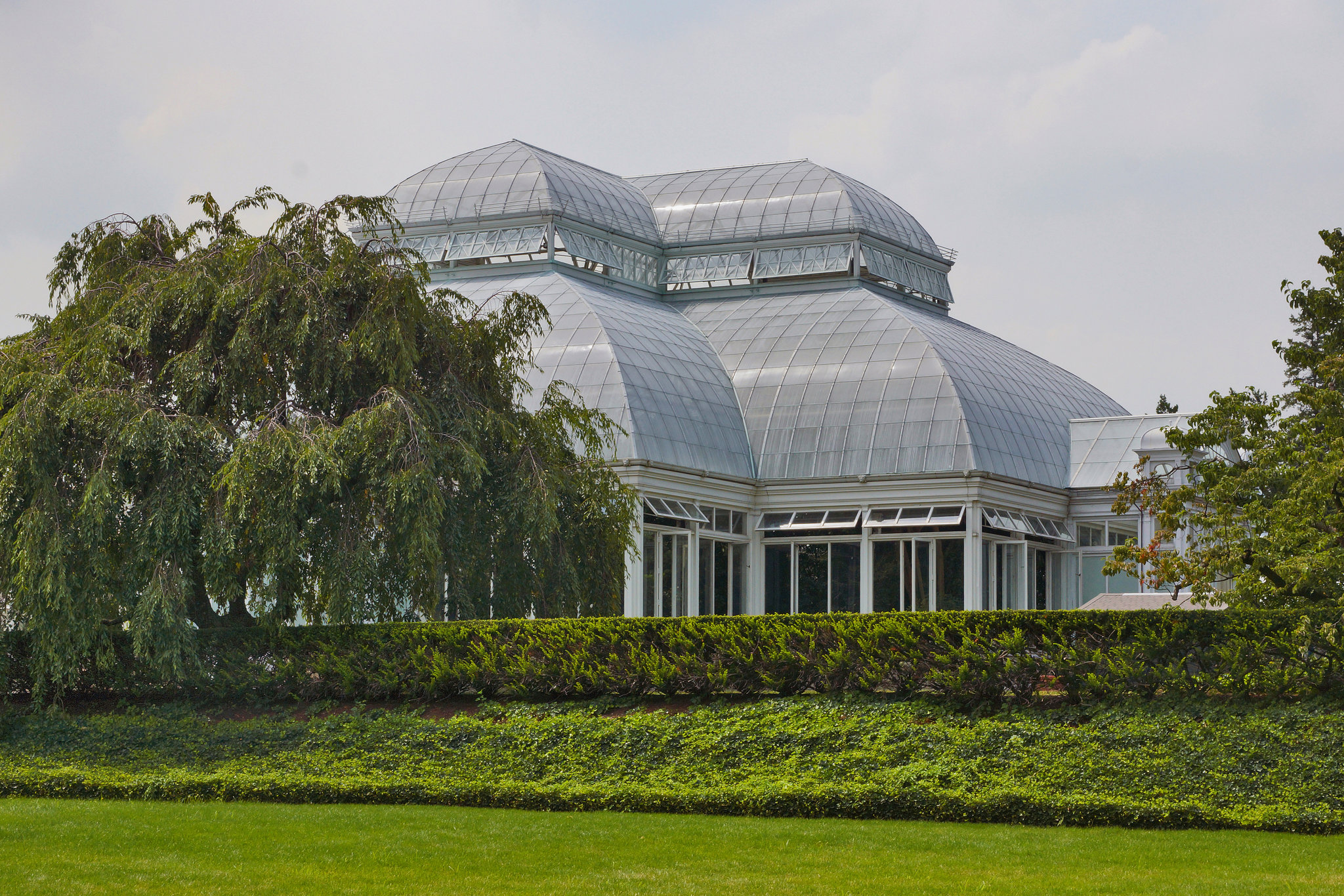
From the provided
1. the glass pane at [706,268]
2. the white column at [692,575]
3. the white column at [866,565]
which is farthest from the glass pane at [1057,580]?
the glass pane at [706,268]

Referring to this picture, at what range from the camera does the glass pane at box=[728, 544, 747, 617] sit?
37.5 meters

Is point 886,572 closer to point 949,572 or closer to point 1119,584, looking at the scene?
point 949,572

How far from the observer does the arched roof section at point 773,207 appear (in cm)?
4500

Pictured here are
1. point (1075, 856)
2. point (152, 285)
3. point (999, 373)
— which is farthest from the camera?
point (999, 373)

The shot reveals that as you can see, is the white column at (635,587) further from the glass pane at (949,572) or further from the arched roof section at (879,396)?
the glass pane at (949,572)

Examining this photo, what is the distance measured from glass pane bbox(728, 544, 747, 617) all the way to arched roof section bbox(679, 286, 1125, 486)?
1857 mm

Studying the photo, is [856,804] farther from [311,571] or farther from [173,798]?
[311,571]

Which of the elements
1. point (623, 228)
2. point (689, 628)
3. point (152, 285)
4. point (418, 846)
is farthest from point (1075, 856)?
point (623, 228)

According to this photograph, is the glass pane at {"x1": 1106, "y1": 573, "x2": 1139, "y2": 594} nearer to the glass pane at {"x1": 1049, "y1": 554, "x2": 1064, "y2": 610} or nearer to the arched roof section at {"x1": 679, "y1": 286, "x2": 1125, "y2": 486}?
the glass pane at {"x1": 1049, "y1": 554, "x2": 1064, "y2": 610}

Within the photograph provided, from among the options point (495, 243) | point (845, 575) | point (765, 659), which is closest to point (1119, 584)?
point (845, 575)

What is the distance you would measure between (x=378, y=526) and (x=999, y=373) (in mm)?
21547

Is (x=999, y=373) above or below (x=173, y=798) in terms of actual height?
above

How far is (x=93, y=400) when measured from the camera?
21.6 metres

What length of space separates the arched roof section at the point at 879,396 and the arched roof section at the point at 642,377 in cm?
90
